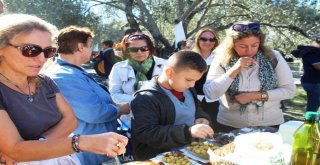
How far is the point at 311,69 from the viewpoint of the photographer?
18.3ft

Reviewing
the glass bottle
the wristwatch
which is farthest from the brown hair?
the glass bottle

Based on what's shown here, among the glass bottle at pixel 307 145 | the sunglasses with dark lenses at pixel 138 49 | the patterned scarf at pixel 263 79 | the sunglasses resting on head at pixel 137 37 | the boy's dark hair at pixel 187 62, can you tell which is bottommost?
the glass bottle at pixel 307 145

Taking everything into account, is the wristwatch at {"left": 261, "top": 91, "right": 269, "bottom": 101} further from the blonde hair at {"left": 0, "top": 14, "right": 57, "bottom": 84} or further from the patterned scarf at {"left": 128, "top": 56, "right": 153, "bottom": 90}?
the blonde hair at {"left": 0, "top": 14, "right": 57, "bottom": 84}

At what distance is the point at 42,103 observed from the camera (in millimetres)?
1711

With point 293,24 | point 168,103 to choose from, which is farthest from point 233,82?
point 293,24

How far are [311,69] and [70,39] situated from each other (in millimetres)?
4412

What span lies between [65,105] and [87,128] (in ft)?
1.94

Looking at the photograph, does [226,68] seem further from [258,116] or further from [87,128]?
[87,128]

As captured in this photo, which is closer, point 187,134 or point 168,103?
point 187,134

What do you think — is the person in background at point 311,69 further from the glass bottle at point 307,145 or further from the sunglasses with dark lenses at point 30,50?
the sunglasses with dark lenses at point 30,50

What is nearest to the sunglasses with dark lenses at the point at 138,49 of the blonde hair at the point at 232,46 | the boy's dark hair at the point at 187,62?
the blonde hair at the point at 232,46

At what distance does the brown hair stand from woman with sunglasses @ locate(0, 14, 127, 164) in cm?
72

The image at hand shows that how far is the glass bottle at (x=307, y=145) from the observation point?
1.47 meters

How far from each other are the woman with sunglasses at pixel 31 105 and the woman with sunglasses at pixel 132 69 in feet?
4.39
